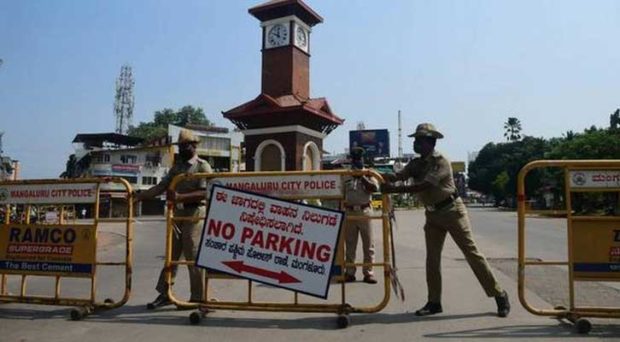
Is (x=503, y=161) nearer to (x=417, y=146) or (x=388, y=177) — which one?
(x=417, y=146)

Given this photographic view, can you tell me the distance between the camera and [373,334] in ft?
15.3

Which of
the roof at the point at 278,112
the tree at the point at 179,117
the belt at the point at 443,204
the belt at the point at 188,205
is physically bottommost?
the belt at the point at 188,205

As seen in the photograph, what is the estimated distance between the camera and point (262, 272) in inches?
208

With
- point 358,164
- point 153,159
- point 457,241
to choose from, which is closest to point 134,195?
point 358,164

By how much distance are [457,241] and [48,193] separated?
4.62m

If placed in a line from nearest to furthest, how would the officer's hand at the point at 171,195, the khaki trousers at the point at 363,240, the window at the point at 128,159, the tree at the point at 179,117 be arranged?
1. the officer's hand at the point at 171,195
2. the khaki trousers at the point at 363,240
3. the window at the point at 128,159
4. the tree at the point at 179,117

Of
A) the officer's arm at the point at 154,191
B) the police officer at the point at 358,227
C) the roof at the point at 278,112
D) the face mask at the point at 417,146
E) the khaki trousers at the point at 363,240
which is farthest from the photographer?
the roof at the point at 278,112

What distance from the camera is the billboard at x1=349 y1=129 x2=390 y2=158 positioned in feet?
258

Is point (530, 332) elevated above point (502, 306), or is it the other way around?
point (502, 306)

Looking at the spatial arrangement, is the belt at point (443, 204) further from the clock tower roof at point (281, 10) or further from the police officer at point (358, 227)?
the clock tower roof at point (281, 10)

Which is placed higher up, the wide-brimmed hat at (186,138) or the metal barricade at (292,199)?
the wide-brimmed hat at (186,138)

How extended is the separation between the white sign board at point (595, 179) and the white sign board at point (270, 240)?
2.29 metres

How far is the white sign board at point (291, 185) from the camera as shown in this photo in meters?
5.33

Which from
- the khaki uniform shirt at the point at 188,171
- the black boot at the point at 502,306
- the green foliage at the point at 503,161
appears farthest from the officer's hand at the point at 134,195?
the green foliage at the point at 503,161
